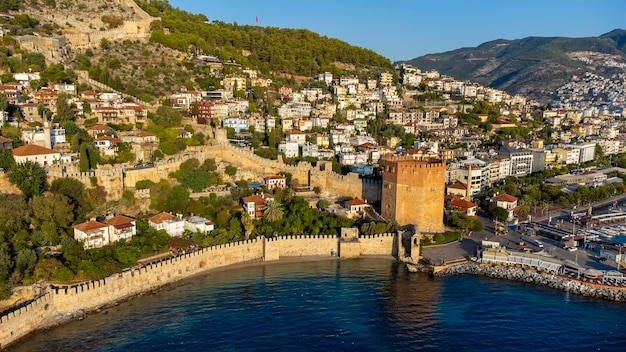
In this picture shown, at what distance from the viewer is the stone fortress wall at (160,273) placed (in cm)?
1308

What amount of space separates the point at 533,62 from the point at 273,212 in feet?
332

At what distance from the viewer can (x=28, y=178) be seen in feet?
59.3

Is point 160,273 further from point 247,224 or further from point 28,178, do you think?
point 28,178

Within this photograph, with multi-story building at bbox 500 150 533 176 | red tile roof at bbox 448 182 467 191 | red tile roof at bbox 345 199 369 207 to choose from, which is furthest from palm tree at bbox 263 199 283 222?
multi-story building at bbox 500 150 533 176

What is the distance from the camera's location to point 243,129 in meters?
31.4

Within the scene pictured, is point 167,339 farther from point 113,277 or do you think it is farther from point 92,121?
point 92,121

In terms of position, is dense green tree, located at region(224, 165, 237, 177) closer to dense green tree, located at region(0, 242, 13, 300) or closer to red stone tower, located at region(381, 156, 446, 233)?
red stone tower, located at region(381, 156, 446, 233)

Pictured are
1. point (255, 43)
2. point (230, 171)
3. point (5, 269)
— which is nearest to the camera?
point (5, 269)

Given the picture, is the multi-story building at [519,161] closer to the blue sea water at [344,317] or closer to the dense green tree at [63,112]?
the blue sea water at [344,317]

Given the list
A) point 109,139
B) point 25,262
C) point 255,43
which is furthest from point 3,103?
Result: point 255,43

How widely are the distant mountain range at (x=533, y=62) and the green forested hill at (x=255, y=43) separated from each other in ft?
162

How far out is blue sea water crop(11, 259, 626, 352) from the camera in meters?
13.0

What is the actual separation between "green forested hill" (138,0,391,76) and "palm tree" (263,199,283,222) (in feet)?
73.8

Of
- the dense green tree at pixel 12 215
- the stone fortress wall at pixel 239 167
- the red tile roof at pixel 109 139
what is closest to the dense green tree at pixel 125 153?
the red tile roof at pixel 109 139
